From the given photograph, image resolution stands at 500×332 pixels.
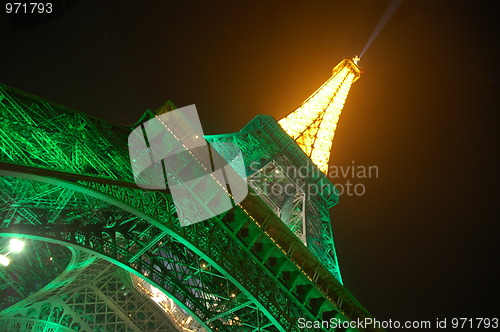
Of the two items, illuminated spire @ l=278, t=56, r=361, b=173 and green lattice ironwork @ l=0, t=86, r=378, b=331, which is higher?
illuminated spire @ l=278, t=56, r=361, b=173

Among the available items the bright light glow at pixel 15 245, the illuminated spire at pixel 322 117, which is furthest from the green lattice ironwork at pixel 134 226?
the illuminated spire at pixel 322 117

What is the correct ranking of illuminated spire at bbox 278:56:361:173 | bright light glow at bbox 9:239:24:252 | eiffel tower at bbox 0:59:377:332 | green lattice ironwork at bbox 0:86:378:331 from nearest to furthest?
green lattice ironwork at bbox 0:86:378:331 → eiffel tower at bbox 0:59:377:332 → bright light glow at bbox 9:239:24:252 → illuminated spire at bbox 278:56:361:173

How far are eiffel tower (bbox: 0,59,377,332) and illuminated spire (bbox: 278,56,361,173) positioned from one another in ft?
26.0

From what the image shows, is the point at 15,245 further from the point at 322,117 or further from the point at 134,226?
the point at 322,117

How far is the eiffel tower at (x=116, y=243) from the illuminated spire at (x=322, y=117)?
7.93 meters

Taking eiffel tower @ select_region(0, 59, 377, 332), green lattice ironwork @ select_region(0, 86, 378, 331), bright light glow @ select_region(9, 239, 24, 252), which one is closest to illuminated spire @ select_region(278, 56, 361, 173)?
eiffel tower @ select_region(0, 59, 377, 332)

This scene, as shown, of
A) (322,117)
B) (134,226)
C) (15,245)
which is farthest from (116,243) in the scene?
(322,117)

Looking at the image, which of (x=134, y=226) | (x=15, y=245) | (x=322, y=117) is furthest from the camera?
(x=322, y=117)

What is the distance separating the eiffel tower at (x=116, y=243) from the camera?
37.1ft

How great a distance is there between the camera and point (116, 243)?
1609 centimetres

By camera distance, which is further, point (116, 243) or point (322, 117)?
point (322, 117)

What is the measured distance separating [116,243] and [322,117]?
900 inches

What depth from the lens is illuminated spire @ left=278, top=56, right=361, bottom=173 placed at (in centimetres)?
3164

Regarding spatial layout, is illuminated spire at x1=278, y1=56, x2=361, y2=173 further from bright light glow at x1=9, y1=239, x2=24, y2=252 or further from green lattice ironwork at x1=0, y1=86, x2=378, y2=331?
bright light glow at x1=9, y1=239, x2=24, y2=252
